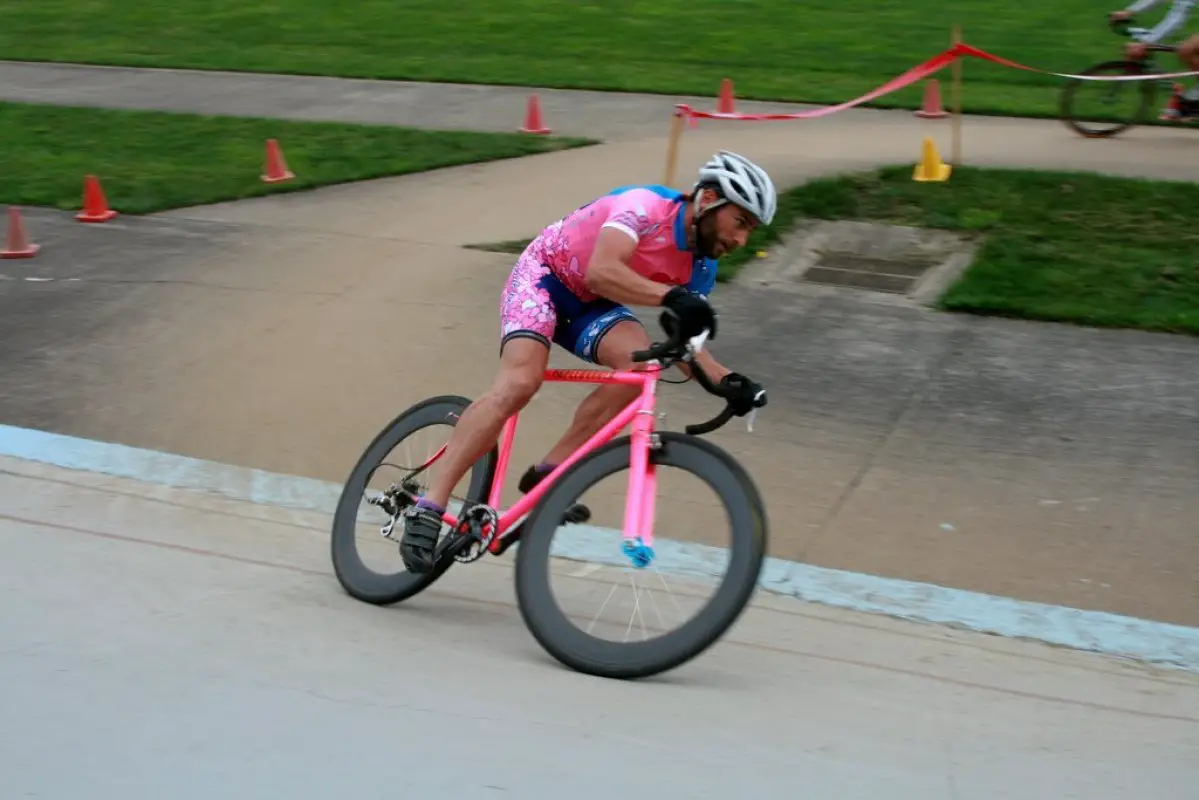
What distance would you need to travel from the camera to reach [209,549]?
6.05 meters

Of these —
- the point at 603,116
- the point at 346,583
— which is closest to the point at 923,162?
the point at 603,116

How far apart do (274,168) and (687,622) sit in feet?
27.5

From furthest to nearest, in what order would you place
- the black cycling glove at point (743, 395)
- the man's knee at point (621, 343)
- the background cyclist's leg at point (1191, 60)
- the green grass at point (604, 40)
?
the green grass at point (604, 40), the background cyclist's leg at point (1191, 60), the man's knee at point (621, 343), the black cycling glove at point (743, 395)

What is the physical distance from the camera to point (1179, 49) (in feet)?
42.0

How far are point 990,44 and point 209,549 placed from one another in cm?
1411

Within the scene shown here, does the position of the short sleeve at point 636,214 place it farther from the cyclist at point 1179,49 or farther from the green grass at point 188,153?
the cyclist at point 1179,49

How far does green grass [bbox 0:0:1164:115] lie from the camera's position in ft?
53.5

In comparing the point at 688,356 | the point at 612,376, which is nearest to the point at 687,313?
the point at 688,356

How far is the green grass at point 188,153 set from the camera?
38.6ft

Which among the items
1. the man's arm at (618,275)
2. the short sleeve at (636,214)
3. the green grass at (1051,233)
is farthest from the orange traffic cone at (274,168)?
the man's arm at (618,275)

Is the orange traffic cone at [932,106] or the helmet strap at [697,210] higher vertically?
the helmet strap at [697,210]

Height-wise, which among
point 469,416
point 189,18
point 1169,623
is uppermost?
point 189,18

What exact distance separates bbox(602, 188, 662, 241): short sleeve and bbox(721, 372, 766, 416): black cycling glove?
567 mm

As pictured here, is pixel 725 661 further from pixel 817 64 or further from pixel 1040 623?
pixel 817 64
